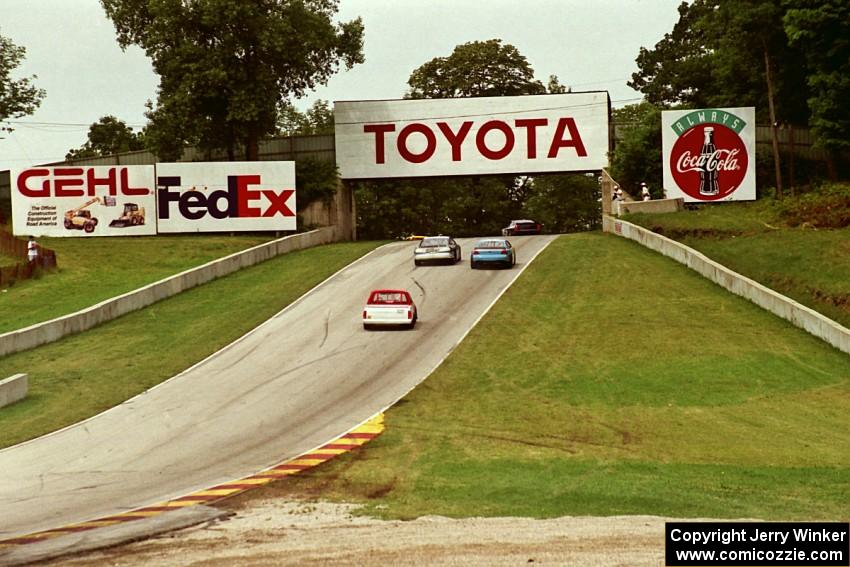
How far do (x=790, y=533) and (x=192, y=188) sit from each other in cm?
5352

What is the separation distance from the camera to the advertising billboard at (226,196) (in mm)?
63625

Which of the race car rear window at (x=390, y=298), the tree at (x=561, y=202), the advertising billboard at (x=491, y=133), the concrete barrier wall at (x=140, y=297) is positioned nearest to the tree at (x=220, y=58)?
the advertising billboard at (x=491, y=133)

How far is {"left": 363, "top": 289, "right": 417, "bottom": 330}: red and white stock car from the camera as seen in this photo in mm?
38469

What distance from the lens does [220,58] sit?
7181 centimetres

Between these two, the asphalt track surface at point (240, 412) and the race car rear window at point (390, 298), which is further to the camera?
the race car rear window at point (390, 298)

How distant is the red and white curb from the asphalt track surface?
461 mm

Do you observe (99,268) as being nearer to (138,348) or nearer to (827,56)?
(138,348)

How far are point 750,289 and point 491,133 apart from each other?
33543 mm

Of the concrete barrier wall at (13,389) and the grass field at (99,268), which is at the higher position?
the grass field at (99,268)

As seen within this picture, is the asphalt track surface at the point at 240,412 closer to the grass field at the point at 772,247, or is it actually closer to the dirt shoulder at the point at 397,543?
the dirt shoulder at the point at 397,543

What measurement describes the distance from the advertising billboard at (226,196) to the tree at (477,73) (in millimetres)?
46838

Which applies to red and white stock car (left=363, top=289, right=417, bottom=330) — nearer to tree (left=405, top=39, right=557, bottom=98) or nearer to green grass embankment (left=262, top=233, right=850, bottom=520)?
green grass embankment (left=262, top=233, right=850, bottom=520)

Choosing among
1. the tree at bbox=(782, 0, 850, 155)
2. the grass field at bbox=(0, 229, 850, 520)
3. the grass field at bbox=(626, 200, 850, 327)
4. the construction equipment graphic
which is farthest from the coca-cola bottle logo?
the construction equipment graphic

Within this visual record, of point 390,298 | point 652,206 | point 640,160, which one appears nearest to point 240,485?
point 390,298
